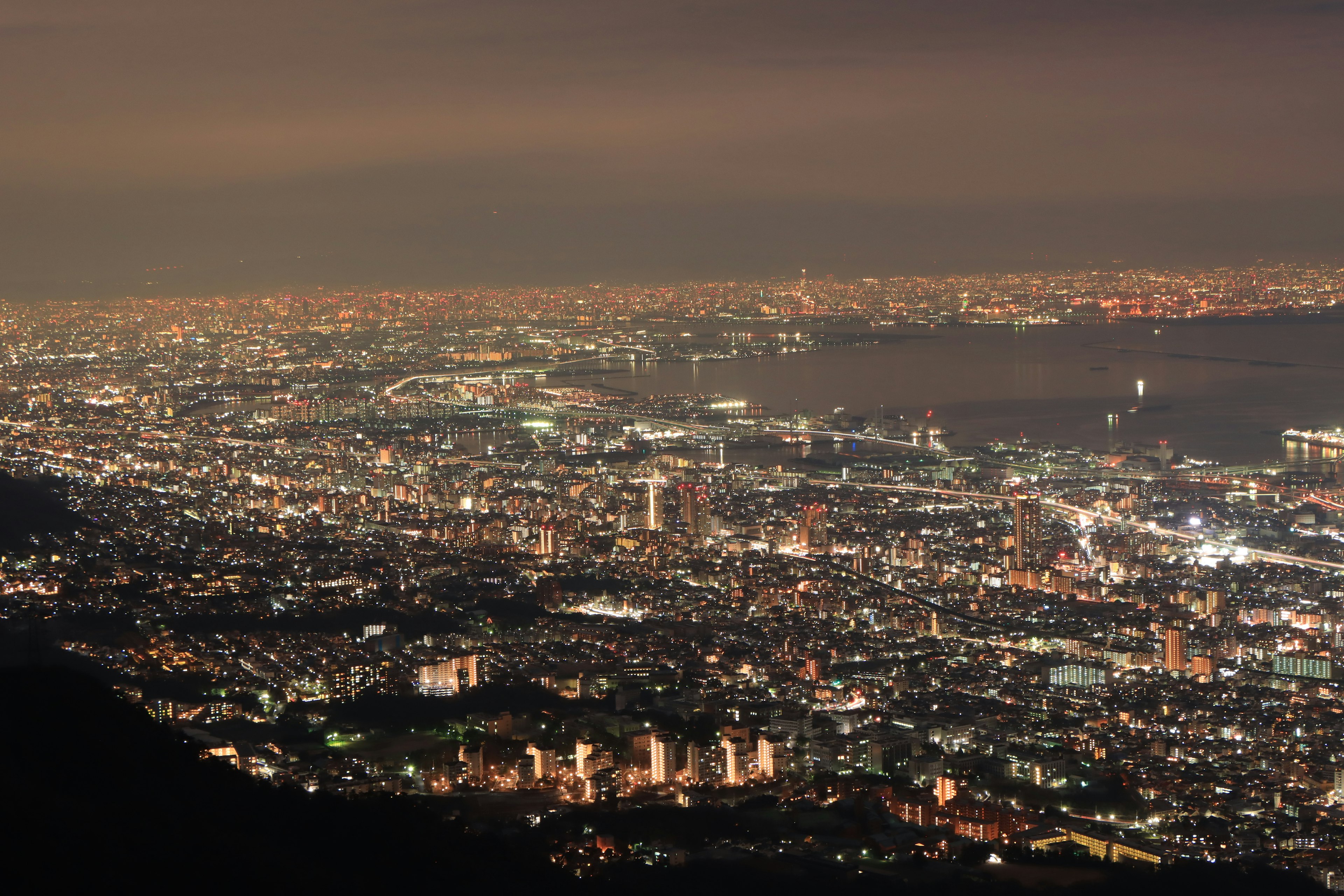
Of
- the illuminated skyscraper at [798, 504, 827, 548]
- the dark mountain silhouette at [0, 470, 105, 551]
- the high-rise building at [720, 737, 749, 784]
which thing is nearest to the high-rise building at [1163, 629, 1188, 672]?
the high-rise building at [720, 737, 749, 784]

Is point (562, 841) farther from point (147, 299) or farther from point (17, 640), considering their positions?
point (147, 299)

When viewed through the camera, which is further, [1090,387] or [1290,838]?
[1090,387]

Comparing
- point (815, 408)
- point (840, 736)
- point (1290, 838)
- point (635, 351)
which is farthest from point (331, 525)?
point (635, 351)

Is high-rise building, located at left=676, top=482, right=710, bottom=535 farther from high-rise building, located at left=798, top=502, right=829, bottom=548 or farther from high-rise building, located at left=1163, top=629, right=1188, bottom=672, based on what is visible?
high-rise building, located at left=1163, top=629, right=1188, bottom=672

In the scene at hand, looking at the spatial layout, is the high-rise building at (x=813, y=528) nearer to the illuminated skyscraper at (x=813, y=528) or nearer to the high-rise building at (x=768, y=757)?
the illuminated skyscraper at (x=813, y=528)

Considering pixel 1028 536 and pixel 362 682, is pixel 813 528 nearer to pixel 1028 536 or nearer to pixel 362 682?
pixel 1028 536

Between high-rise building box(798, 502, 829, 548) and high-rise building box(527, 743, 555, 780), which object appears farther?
high-rise building box(798, 502, 829, 548)
